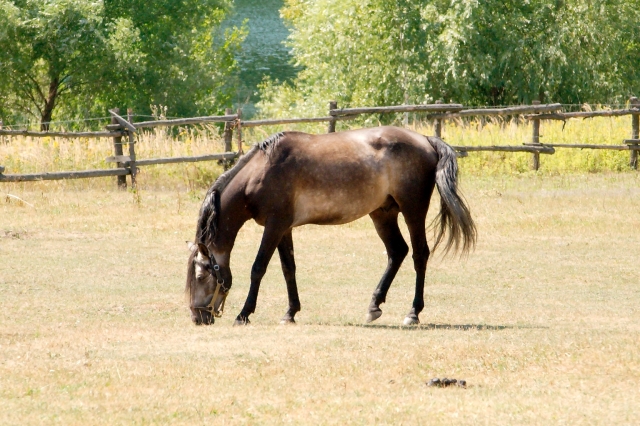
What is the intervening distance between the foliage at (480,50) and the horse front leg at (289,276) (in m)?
21.8

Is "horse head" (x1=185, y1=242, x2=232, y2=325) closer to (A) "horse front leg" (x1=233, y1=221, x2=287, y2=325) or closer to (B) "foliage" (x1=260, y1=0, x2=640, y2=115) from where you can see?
(A) "horse front leg" (x1=233, y1=221, x2=287, y2=325)

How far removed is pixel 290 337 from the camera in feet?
26.2

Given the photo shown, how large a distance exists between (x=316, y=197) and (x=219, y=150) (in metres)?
12.6

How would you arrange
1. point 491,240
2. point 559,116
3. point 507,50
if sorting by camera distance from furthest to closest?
point 507,50 → point 559,116 → point 491,240

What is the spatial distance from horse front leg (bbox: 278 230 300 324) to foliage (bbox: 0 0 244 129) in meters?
24.3

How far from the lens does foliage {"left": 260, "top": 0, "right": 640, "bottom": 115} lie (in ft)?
102

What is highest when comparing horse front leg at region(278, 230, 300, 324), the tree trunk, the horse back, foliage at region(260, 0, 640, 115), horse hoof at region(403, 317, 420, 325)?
foliage at region(260, 0, 640, 115)

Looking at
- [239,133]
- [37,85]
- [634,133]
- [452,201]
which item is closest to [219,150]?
[239,133]

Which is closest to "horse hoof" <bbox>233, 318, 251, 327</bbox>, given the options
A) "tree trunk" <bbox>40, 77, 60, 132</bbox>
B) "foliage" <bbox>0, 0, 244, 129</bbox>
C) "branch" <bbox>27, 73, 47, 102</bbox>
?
"foliage" <bbox>0, 0, 244, 129</bbox>

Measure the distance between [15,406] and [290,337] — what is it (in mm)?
2542

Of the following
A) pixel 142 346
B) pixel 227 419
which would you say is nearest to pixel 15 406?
pixel 227 419

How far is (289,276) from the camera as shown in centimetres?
930

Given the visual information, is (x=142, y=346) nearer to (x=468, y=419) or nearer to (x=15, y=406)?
(x=15, y=406)

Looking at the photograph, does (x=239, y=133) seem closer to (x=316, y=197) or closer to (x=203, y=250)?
(x=316, y=197)
